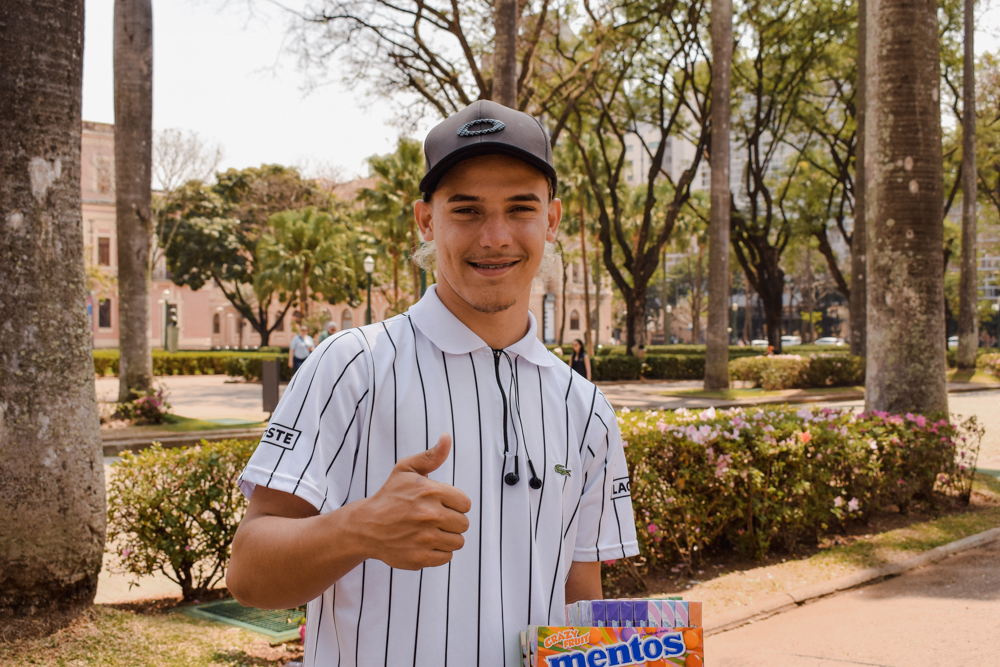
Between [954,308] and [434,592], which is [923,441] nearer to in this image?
[434,592]

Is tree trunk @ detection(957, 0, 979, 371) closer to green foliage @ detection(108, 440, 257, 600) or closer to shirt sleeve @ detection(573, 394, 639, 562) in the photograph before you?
green foliage @ detection(108, 440, 257, 600)

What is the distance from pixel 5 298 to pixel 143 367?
11626 mm

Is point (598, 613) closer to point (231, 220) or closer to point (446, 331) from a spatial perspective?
point (446, 331)

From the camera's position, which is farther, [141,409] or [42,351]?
[141,409]

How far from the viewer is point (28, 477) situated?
13.0 feet

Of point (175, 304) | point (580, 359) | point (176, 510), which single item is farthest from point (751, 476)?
point (175, 304)

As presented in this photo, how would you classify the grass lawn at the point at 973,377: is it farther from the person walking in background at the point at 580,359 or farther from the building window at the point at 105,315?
the building window at the point at 105,315

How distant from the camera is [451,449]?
1514 mm

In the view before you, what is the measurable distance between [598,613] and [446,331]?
2.18ft

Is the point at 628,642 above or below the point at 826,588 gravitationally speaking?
above

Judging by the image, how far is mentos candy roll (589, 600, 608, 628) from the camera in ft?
5.23

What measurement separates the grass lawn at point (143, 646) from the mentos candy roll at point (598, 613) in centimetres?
310

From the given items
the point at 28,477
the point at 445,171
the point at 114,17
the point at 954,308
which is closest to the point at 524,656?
the point at 445,171

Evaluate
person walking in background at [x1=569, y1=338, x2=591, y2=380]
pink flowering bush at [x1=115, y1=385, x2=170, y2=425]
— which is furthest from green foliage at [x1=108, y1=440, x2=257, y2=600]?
person walking in background at [x1=569, y1=338, x2=591, y2=380]
